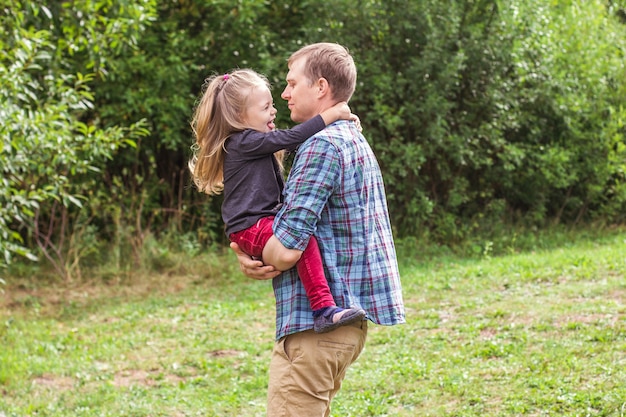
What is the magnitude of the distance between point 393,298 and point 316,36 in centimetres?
802

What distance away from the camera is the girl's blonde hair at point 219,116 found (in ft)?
10.1

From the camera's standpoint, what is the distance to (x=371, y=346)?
680 cm

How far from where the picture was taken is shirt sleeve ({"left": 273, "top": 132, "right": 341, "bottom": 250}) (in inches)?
111

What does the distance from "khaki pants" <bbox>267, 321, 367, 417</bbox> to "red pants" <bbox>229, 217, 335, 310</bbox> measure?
15 centimetres

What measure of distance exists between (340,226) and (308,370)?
1.66ft

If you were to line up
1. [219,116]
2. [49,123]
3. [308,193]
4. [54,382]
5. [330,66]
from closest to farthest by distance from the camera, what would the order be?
[308,193] → [330,66] → [219,116] → [54,382] → [49,123]

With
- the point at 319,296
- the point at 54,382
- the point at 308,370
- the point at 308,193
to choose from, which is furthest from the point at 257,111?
the point at 54,382

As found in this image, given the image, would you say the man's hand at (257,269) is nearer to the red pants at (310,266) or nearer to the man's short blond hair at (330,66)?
the red pants at (310,266)

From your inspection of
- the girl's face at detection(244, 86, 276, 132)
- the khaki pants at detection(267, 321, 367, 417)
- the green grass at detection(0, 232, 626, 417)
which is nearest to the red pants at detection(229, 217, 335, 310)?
the khaki pants at detection(267, 321, 367, 417)

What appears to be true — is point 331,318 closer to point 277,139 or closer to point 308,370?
point 308,370

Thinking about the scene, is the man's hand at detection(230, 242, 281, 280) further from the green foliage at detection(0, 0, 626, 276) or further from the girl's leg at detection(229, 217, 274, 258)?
the green foliage at detection(0, 0, 626, 276)

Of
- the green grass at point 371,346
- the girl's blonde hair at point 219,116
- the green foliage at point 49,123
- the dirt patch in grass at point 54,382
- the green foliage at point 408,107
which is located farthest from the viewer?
the green foliage at point 408,107

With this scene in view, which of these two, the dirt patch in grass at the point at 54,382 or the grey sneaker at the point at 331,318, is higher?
the grey sneaker at the point at 331,318

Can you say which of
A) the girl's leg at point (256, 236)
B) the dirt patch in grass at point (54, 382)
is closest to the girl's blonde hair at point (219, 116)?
the girl's leg at point (256, 236)
